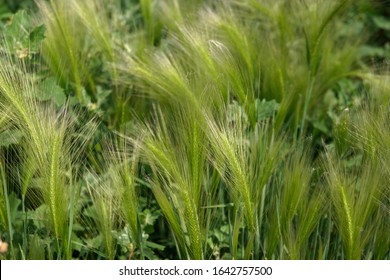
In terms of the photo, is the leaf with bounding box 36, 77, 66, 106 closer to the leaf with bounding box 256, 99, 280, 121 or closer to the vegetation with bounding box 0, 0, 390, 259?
the vegetation with bounding box 0, 0, 390, 259

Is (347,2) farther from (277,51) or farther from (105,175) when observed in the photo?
(105,175)

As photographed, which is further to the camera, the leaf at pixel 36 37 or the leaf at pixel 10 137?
the leaf at pixel 36 37

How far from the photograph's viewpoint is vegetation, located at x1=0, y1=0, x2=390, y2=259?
1.59m

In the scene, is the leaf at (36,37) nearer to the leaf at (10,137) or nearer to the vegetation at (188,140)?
the vegetation at (188,140)

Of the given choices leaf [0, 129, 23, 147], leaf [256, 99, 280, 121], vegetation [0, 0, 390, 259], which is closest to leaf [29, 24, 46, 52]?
vegetation [0, 0, 390, 259]

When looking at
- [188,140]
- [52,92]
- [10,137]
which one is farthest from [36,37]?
[188,140]

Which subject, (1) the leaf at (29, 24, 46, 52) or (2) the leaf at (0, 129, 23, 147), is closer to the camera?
(2) the leaf at (0, 129, 23, 147)

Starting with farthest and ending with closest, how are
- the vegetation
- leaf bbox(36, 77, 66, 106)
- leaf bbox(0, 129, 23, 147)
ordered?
leaf bbox(36, 77, 66, 106), leaf bbox(0, 129, 23, 147), the vegetation

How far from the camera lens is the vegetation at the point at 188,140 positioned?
1594 millimetres

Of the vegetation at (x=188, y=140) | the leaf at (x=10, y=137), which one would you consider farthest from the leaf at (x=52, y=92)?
the leaf at (x=10, y=137)

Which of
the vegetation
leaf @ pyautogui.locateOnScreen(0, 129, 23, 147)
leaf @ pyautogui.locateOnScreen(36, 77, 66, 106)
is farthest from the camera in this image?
leaf @ pyautogui.locateOnScreen(36, 77, 66, 106)

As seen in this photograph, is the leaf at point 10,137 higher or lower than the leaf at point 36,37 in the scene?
lower
